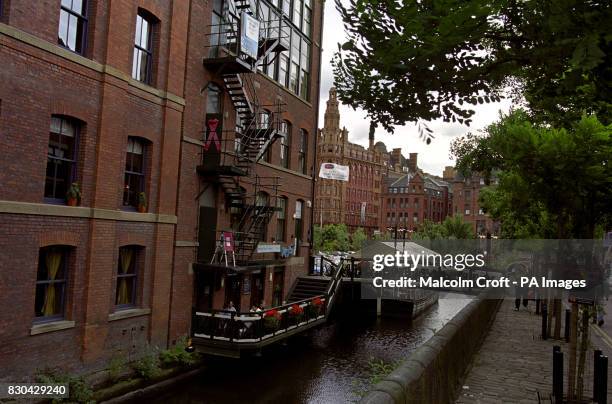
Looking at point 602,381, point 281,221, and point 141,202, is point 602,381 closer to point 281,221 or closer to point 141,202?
point 141,202

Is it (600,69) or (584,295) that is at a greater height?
(600,69)

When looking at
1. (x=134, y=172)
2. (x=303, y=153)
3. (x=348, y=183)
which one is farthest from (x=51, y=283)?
(x=348, y=183)

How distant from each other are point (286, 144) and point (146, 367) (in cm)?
1341

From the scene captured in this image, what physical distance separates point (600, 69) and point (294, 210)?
71.6 ft

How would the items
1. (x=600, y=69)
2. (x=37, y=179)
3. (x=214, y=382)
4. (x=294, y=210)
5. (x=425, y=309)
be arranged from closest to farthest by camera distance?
(x=600, y=69), (x=37, y=179), (x=214, y=382), (x=294, y=210), (x=425, y=309)

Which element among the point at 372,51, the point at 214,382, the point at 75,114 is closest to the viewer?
the point at 372,51

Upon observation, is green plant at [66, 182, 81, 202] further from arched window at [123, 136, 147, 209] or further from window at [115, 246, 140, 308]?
window at [115, 246, 140, 308]

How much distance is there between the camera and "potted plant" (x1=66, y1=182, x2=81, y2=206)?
12.8 m

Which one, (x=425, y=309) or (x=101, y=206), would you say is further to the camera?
(x=425, y=309)

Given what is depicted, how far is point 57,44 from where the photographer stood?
40.3 feet

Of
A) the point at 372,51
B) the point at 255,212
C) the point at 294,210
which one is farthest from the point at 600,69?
the point at 294,210

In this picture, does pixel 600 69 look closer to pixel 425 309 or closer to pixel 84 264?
pixel 84 264

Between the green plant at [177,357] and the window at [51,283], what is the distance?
346 centimetres

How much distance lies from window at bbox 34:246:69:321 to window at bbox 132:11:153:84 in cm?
554
